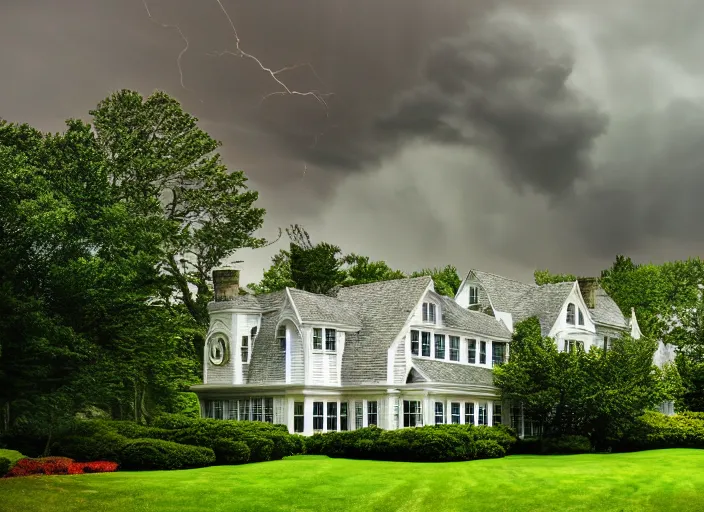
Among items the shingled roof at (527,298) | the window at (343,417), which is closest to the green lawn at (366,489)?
the window at (343,417)

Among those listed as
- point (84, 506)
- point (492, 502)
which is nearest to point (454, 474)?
point (492, 502)

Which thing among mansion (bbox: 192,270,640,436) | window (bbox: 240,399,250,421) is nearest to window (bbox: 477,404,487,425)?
mansion (bbox: 192,270,640,436)

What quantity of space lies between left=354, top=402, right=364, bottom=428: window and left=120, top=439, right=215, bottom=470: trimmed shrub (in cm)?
1389

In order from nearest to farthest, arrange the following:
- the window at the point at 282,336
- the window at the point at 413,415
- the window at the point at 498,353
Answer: the window at the point at 413,415 → the window at the point at 282,336 → the window at the point at 498,353

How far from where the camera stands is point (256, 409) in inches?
1989

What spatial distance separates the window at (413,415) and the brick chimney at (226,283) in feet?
40.2

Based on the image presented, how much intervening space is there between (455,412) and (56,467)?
2316 centimetres

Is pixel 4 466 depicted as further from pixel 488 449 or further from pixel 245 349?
pixel 488 449

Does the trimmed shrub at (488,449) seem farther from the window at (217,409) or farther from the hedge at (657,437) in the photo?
the window at (217,409)

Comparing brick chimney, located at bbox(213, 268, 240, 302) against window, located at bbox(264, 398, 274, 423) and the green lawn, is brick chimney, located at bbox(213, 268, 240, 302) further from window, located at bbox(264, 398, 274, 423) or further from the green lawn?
the green lawn

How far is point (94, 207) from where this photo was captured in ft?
151

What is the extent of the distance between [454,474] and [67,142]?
31045 mm

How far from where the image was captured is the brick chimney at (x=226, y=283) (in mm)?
53594

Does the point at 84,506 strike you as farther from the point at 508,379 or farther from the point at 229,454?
the point at 508,379
